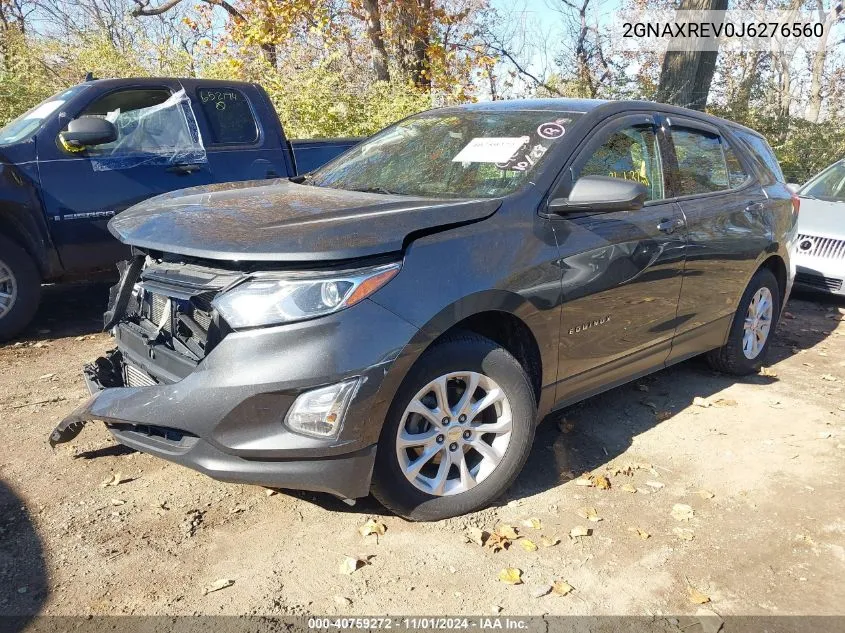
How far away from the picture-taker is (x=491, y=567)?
280cm

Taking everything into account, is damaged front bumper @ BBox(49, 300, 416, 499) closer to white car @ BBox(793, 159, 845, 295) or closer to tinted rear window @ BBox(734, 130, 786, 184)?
tinted rear window @ BBox(734, 130, 786, 184)

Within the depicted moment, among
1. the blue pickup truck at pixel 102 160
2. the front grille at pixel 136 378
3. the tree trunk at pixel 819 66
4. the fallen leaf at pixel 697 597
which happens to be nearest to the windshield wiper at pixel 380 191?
the front grille at pixel 136 378

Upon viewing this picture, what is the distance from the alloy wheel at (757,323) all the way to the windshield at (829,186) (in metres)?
3.62

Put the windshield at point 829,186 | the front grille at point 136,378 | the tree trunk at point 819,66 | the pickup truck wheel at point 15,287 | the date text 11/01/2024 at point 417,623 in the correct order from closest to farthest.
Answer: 1. the date text 11/01/2024 at point 417,623
2. the front grille at point 136,378
3. the pickup truck wheel at point 15,287
4. the windshield at point 829,186
5. the tree trunk at point 819,66

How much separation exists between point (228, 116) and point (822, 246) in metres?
5.94

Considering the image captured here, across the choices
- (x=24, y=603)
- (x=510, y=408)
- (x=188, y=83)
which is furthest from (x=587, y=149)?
(x=188, y=83)

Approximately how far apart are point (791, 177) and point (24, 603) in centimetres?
1370

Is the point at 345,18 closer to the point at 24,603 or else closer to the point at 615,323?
the point at 615,323

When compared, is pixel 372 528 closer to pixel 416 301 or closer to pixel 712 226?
pixel 416 301

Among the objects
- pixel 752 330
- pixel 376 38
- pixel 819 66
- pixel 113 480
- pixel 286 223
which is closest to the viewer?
pixel 286 223

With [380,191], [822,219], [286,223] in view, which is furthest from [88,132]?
[822,219]

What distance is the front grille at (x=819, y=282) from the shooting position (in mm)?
7133

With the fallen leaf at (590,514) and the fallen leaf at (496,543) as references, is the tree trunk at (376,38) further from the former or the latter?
the fallen leaf at (496,543)

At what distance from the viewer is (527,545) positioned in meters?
2.95
